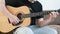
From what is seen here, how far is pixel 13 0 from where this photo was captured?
5.90ft

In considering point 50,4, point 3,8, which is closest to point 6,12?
point 3,8

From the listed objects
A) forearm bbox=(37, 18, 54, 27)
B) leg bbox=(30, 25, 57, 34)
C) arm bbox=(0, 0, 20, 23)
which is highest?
arm bbox=(0, 0, 20, 23)

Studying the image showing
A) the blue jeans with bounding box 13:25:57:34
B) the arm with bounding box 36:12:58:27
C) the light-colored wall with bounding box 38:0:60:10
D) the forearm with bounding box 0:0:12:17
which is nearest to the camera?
the blue jeans with bounding box 13:25:57:34

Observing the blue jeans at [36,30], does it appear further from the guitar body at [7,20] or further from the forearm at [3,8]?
the forearm at [3,8]

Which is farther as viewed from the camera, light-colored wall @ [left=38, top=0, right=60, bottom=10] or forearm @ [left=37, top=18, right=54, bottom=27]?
light-colored wall @ [left=38, top=0, right=60, bottom=10]

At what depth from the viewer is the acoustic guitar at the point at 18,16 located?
5.38 feet

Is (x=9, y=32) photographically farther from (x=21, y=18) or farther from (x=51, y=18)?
(x=51, y=18)

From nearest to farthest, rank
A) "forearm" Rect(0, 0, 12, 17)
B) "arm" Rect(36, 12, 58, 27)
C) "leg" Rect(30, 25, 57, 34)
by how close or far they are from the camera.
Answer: "leg" Rect(30, 25, 57, 34) < "forearm" Rect(0, 0, 12, 17) < "arm" Rect(36, 12, 58, 27)

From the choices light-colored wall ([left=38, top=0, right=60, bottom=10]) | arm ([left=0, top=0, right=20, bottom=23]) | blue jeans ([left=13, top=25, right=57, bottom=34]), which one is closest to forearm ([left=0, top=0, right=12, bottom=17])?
arm ([left=0, top=0, right=20, bottom=23])

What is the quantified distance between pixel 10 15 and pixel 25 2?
29 cm

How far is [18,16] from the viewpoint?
175cm

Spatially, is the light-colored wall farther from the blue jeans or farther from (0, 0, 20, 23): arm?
(0, 0, 20, 23): arm

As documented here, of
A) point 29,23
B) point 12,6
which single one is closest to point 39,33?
point 29,23

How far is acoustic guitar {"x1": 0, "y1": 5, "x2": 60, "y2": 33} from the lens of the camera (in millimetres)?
1641
